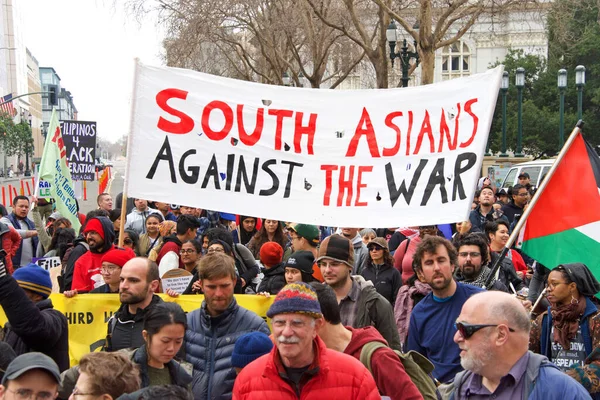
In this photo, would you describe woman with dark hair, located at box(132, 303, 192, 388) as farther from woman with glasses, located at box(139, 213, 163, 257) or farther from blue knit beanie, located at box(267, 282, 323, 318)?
woman with glasses, located at box(139, 213, 163, 257)

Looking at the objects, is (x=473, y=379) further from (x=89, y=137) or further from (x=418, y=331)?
(x=89, y=137)

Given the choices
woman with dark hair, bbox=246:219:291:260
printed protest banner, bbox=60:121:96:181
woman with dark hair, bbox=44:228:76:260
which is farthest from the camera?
printed protest banner, bbox=60:121:96:181

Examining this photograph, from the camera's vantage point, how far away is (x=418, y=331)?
16.7 ft

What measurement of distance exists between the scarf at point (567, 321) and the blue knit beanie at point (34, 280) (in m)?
2.93

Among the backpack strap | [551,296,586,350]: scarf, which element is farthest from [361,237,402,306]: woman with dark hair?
the backpack strap

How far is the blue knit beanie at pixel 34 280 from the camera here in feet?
15.9

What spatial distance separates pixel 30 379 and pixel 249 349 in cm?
106

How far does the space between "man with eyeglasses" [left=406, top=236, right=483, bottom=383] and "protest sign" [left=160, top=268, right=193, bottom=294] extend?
2.27 m

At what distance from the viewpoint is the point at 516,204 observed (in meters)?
12.7

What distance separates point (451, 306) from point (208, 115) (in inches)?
96.7

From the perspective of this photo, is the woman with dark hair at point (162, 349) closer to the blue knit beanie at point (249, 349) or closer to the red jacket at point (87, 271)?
the blue knit beanie at point (249, 349)

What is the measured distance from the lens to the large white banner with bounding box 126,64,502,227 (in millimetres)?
6129

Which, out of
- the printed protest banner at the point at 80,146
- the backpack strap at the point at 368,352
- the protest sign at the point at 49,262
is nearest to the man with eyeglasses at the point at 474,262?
the backpack strap at the point at 368,352

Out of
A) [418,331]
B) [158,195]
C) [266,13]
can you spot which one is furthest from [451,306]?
[266,13]
